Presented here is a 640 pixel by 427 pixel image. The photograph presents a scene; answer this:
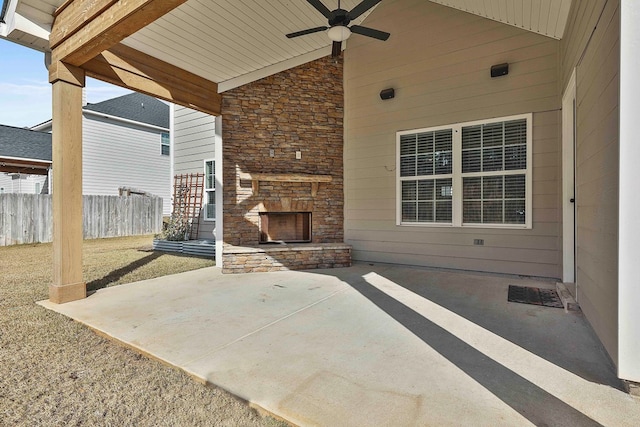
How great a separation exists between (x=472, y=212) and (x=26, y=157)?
14.9 metres

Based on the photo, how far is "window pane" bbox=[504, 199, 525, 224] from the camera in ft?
15.3

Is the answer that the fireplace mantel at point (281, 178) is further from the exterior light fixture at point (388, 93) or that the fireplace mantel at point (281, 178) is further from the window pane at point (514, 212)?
the window pane at point (514, 212)

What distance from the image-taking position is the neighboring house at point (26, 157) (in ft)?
37.7

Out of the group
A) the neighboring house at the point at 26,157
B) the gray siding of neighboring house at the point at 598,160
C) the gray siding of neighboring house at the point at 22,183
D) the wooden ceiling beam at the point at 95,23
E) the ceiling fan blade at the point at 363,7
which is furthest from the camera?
the gray siding of neighboring house at the point at 22,183

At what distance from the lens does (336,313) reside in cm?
323

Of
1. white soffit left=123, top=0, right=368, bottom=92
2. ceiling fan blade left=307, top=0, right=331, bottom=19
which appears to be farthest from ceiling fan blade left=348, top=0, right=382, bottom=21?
white soffit left=123, top=0, right=368, bottom=92

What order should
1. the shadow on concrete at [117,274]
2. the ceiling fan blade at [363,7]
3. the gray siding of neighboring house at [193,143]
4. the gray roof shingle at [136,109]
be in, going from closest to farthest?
the ceiling fan blade at [363,7]
the shadow on concrete at [117,274]
the gray siding of neighboring house at [193,143]
the gray roof shingle at [136,109]

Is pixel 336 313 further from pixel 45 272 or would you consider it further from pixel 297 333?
pixel 45 272

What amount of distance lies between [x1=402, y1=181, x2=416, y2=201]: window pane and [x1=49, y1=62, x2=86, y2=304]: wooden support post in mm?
4811

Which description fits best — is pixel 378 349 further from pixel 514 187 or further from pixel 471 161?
pixel 471 161

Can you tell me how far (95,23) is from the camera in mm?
3162

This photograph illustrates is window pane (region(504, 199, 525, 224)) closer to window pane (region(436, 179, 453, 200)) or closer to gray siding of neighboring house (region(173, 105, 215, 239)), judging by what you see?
window pane (region(436, 179, 453, 200))

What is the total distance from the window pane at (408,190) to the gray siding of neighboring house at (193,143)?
16.4ft

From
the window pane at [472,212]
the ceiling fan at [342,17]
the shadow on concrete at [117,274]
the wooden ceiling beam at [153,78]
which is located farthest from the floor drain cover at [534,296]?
the wooden ceiling beam at [153,78]
